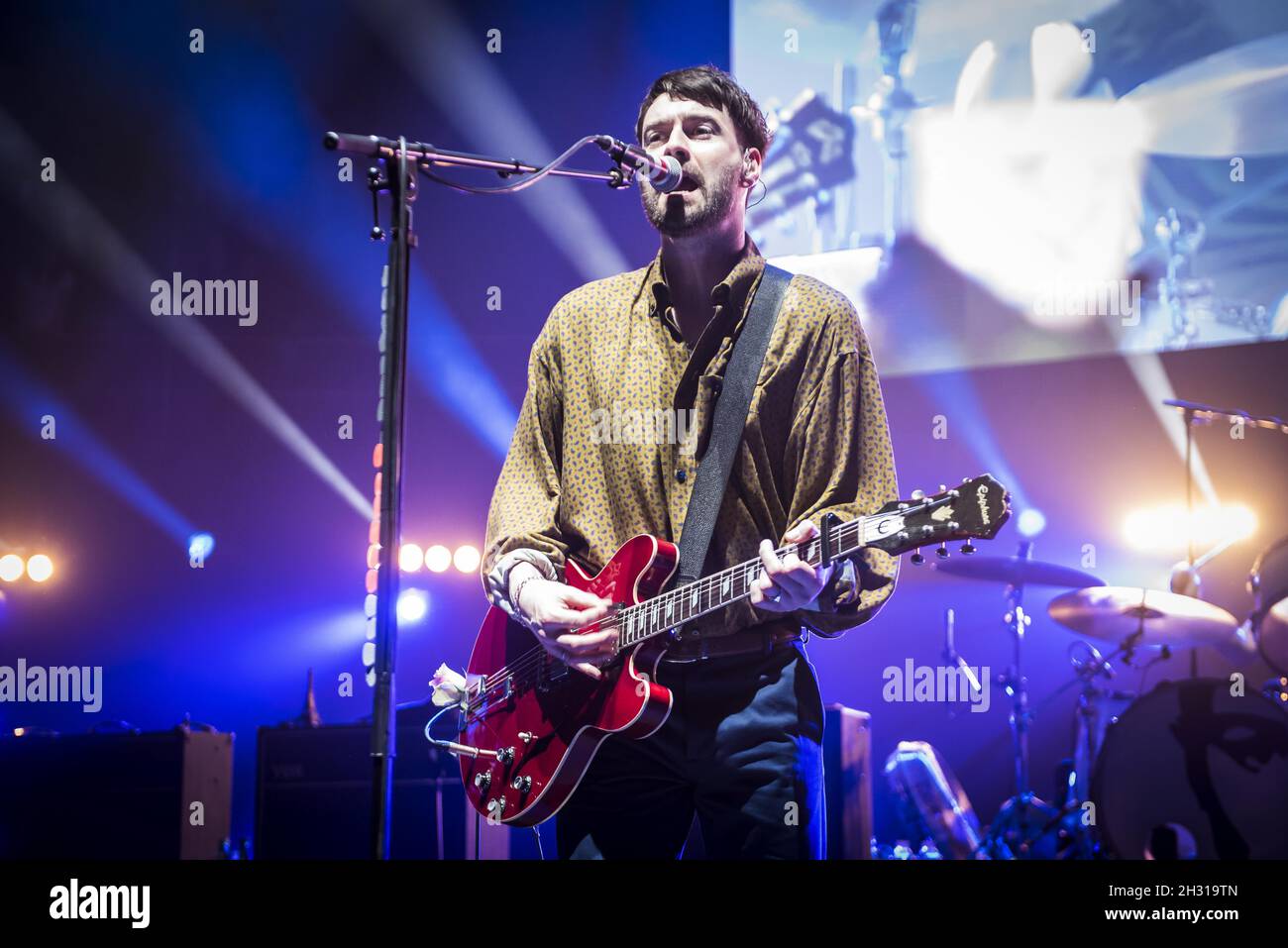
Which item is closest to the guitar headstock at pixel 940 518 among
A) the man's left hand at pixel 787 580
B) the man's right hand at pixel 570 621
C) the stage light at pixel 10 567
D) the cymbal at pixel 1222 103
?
the man's left hand at pixel 787 580

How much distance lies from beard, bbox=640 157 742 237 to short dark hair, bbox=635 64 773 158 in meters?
0.16

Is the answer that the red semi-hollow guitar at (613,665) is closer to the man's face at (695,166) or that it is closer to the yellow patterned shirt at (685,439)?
the yellow patterned shirt at (685,439)

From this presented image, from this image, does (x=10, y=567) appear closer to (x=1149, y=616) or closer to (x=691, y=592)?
(x=691, y=592)

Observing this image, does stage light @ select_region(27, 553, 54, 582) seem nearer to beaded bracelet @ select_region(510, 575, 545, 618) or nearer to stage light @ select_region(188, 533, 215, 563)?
stage light @ select_region(188, 533, 215, 563)

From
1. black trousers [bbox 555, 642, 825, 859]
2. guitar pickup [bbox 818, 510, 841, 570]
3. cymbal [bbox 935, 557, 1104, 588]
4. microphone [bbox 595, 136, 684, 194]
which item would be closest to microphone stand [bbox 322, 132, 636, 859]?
microphone [bbox 595, 136, 684, 194]

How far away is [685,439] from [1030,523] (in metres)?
3.54

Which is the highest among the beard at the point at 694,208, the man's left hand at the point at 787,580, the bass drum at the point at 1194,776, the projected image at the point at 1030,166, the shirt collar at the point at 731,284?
the projected image at the point at 1030,166

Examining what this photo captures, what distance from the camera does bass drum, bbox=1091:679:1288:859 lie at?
448 centimetres

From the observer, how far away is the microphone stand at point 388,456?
2.24m

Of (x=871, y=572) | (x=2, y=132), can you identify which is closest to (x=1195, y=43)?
(x=871, y=572)

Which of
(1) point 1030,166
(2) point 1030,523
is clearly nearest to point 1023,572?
(2) point 1030,523

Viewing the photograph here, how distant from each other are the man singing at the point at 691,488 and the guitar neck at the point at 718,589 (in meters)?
0.05

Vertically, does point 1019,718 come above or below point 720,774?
below

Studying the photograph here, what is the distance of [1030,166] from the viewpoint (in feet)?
16.9
